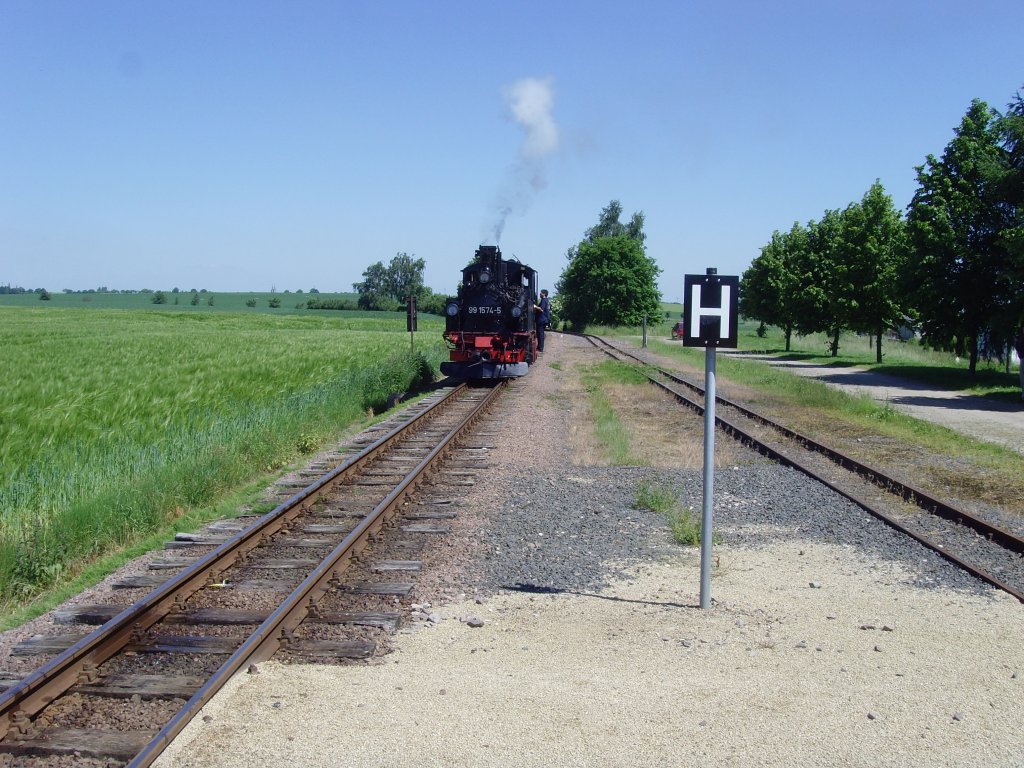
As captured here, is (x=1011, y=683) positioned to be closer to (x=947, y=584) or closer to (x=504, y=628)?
(x=947, y=584)

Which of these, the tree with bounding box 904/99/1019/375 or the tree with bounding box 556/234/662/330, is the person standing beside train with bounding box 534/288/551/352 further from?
the tree with bounding box 556/234/662/330

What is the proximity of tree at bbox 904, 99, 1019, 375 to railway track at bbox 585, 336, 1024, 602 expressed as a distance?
12.3 meters

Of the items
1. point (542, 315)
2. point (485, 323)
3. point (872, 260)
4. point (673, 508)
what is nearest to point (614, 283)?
point (872, 260)

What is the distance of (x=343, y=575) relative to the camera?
700 cm

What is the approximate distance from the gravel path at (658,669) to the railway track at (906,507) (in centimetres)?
33

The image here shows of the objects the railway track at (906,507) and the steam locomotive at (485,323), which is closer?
the railway track at (906,507)

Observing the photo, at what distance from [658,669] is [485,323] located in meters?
17.9

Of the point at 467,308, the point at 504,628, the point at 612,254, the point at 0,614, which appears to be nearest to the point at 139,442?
the point at 0,614


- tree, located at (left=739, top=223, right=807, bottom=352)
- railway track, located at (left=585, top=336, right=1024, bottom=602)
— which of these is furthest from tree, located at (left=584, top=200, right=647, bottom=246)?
railway track, located at (left=585, top=336, right=1024, bottom=602)

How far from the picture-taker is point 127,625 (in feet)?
18.2

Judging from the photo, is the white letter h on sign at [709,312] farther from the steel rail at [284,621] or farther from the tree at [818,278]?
the tree at [818,278]

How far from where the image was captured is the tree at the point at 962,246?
2483 centimetres

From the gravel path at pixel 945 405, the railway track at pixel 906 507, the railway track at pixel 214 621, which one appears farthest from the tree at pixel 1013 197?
the railway track at pixel 214 621

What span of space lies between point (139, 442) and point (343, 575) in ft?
20.0
